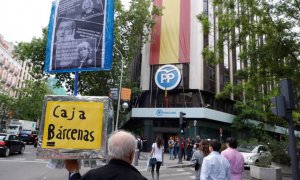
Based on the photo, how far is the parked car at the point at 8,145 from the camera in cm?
1855

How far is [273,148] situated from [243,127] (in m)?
21.5

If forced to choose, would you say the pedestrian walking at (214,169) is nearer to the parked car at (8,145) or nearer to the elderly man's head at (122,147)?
the elderly man's head at (122,147)

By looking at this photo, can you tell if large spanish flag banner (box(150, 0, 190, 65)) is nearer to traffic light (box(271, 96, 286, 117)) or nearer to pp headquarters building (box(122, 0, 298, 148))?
pp headquarters building (box(122, 0, 298, 148))

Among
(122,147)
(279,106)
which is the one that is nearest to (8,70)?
(279,106)

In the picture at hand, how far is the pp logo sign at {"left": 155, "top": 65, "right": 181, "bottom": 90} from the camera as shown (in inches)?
1307

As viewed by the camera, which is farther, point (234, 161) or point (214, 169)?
point (234, 161)

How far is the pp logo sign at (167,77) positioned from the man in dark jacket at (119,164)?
3052cm

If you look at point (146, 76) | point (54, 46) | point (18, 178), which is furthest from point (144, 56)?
point (54, 46)

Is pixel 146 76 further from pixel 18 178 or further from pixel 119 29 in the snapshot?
pixel 18 178

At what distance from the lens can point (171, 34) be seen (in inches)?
1363

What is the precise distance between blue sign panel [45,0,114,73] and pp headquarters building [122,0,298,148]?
89.9 ft

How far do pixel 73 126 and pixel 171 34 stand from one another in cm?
3203

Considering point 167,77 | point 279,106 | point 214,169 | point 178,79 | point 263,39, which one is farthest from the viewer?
point 167,77

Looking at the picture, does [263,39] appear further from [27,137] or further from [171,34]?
[27,137]
